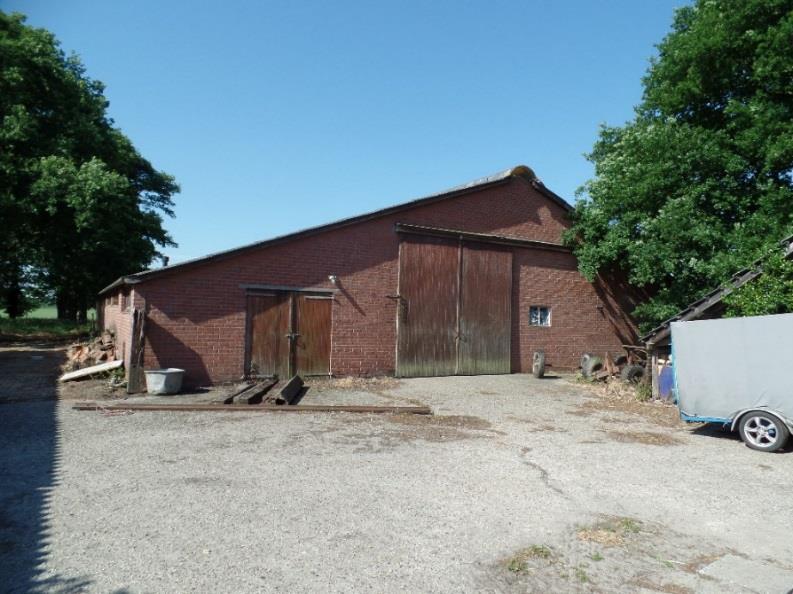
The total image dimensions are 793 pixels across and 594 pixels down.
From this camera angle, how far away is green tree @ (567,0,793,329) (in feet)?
49.6

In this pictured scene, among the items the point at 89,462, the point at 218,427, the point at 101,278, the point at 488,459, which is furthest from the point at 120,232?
the point at 488,459

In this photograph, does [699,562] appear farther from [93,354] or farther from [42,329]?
[42,329]

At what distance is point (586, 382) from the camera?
53.5ft

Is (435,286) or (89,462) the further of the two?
(435,286)

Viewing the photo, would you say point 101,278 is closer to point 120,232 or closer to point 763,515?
point 120,232

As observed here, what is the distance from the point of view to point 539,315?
1875 cm

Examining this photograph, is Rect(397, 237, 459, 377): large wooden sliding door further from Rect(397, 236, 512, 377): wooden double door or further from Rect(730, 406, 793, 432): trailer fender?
Rect(730, 406, 793, 432): trailer fender

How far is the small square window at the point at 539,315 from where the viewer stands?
60.8 ft

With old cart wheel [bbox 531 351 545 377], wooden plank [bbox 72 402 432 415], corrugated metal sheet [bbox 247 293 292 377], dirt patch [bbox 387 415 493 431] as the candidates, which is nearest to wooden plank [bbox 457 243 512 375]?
old cart wheel [bbox 531 351 545 377]

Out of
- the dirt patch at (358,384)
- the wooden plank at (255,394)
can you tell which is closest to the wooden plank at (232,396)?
the wooden plank at (255,394)

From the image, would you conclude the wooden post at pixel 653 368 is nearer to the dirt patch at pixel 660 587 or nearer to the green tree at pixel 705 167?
the green tree at pixel 705 167

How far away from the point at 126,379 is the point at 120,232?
567 inches

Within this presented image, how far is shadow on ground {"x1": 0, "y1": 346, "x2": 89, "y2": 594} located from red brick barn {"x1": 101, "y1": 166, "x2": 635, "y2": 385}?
2796mm

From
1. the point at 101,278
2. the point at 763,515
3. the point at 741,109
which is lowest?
the point at 763,515
